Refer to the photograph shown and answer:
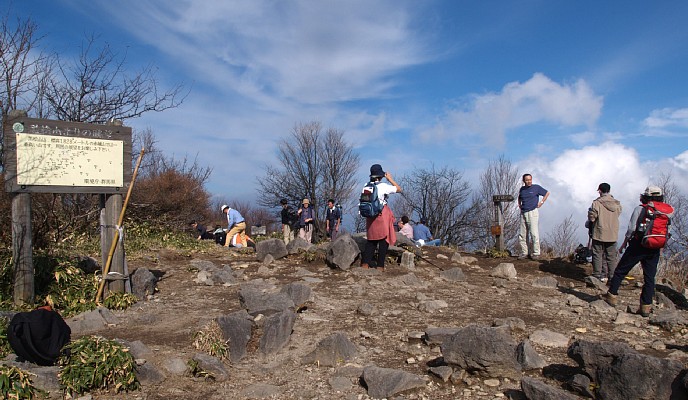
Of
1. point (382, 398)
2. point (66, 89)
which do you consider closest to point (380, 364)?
point (382, 398)

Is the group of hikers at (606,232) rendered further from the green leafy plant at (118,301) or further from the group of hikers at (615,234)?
the green leafy plant at (118,301)

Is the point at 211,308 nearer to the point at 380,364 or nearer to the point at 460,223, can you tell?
the point at 380,364

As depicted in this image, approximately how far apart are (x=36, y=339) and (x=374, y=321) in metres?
3.51

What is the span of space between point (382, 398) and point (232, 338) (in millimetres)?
1774

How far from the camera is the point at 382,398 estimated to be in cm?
424

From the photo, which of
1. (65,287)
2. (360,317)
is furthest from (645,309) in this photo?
(65,287)

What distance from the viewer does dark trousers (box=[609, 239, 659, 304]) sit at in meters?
6.79

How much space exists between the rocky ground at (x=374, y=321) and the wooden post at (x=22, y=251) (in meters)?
1.15

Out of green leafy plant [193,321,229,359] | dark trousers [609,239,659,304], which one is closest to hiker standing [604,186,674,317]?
dark trousers [609,239,659,304]

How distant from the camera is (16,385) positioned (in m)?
4.07

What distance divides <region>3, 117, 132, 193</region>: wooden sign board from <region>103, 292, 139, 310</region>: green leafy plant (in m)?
1.42

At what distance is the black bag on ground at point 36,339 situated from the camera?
14.6ft

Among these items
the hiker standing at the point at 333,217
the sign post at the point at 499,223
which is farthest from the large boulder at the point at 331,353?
the hiker standing at the point at 333,217

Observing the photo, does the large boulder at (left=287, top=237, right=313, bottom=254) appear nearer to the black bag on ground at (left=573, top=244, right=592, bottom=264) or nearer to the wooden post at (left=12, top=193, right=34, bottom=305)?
the wooden post at (left=12, top=193, right=34, bottom=305)
